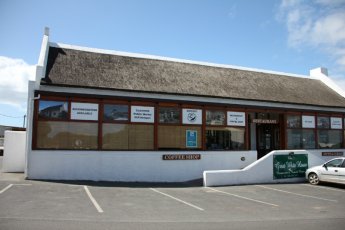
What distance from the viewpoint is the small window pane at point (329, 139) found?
2289 centimetres

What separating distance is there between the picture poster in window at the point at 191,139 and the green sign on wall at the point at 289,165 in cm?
435

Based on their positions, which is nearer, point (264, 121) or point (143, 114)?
point (143, 114)

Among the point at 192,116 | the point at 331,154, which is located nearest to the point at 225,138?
the point at 192,116

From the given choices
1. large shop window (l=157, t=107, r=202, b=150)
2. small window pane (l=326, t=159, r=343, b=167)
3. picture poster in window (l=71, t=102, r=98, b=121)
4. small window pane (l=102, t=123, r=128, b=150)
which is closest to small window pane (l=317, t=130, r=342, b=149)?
small window pane (l=326, t=159, r=343, b=167)


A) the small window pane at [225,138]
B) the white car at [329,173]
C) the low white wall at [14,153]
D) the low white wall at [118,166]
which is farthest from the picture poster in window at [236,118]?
the low white wall at [14,153]

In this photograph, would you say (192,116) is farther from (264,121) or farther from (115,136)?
(264,121)

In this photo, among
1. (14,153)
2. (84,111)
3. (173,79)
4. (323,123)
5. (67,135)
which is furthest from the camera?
(323,123)

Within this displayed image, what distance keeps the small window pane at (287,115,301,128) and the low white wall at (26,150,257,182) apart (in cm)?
521

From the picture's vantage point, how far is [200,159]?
1856cm

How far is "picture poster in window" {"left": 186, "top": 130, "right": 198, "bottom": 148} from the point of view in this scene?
18.5m

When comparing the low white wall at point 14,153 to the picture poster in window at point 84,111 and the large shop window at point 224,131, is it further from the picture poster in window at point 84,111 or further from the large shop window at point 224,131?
the large shop window at point 224,131

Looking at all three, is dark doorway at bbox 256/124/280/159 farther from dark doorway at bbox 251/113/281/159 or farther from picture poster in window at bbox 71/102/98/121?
picture poster in window at bbox 71/102/98/121

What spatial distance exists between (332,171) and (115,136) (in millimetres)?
10728

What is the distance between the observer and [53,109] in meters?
15.9
